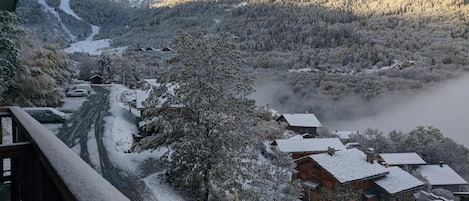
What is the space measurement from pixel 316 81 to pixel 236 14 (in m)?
57.2

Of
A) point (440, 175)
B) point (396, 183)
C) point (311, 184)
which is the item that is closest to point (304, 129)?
point (440, 175)

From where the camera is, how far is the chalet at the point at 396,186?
21.4m

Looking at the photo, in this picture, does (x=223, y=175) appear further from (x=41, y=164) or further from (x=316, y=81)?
(x=316, y=81)

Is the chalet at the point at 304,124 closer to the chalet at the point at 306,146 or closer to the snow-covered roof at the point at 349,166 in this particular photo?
Answer: the chalet at the point at 306,146

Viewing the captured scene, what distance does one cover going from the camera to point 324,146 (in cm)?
2788

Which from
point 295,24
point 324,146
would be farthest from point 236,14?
point 324,146

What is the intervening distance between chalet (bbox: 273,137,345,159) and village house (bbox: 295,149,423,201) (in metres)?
3.17

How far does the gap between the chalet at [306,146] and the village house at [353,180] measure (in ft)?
10.4

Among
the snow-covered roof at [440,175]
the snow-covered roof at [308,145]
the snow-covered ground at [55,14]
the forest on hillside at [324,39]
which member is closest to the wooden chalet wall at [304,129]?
the snow-covered roof at [308,145]

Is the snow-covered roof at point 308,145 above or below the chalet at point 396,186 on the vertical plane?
above

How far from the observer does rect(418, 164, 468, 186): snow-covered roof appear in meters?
30.7

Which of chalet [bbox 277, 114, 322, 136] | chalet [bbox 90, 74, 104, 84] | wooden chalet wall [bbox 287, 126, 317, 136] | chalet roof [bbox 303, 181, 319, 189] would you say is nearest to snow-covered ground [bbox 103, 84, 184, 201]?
chalet roof [bbox 303, 181, 319, 189]

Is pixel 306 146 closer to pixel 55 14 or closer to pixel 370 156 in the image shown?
pixel 370 156

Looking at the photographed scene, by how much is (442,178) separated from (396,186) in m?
12.1
